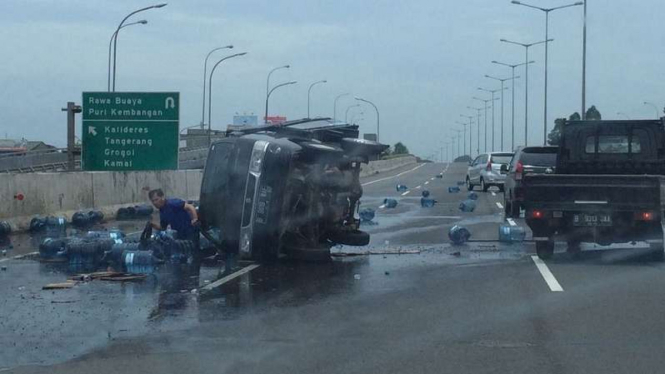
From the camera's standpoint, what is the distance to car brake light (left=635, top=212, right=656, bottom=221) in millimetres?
16984

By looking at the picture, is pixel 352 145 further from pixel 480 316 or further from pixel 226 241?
pixel 480 316

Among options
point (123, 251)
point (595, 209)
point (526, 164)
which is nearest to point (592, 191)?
point (595, 209)

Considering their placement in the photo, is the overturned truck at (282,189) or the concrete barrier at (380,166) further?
the concrete barrier at (380,166)

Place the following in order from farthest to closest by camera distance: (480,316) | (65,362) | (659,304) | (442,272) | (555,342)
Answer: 1. (442,272)
2. (659,304)
3. (480,316)
4. (555,342)
5. (65,362)

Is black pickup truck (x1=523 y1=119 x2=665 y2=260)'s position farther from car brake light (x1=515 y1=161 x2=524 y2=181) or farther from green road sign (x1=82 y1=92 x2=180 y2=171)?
green road sign (x1=82 y1=92 x2=180 y2=171)

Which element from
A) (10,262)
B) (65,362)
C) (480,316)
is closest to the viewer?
(65,362)

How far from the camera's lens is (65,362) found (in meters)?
9.55

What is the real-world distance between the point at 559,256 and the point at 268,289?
20.0 feet

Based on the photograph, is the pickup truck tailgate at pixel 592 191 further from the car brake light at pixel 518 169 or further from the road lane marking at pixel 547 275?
the car brake light at pixel 518 169

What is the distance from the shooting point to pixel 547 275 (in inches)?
618

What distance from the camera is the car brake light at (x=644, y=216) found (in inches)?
669

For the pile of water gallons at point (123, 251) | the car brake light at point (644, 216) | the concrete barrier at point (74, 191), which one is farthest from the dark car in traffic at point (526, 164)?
the pile of water gallons at point (123, 251)

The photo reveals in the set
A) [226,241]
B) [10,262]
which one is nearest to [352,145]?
[226,241]

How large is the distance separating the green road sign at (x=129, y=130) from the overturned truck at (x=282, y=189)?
11.1 metres
